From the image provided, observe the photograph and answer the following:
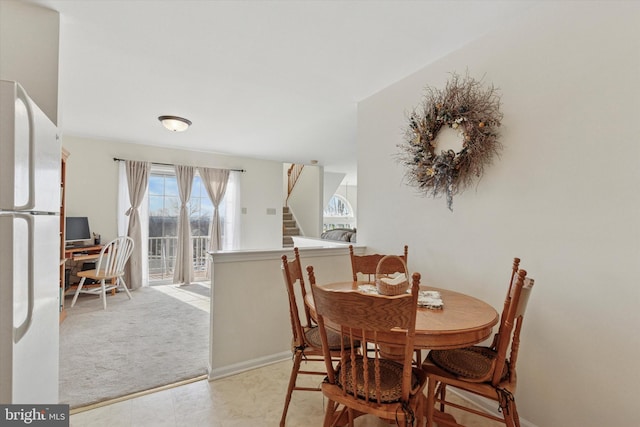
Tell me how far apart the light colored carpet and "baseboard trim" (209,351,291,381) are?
0.49 ft

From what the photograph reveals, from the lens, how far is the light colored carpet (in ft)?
7.25

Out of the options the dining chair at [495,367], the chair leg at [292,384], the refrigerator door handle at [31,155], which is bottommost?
the chair leg at [292,384]

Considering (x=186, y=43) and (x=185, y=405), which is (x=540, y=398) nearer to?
(x=185, y=405)

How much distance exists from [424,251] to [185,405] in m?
2.02

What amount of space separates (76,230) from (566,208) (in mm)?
5575

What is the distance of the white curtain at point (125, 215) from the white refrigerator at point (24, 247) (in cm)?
413

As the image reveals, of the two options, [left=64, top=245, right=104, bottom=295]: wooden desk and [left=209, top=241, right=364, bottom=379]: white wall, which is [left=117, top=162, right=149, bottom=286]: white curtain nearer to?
[left=64, top=245, right=104, bottom=295]: wooden desk

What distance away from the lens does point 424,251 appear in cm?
243

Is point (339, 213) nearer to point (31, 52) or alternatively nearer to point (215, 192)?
point (215, 192)

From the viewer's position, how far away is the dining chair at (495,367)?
135 centimetres

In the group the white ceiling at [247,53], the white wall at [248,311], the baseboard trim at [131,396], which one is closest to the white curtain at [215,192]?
the white ceiling at [247,53]

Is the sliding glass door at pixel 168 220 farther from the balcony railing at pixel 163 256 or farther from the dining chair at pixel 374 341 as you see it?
the dining chair at pixel 374 341

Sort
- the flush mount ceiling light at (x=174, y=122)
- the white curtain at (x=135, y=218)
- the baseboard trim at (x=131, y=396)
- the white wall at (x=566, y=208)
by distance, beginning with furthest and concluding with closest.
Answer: the white curtain at (x=135, y=218) < the flush mount ceiling light at (x=174, y=122) < the baseboard trim at (x=131, y=396) < the white wall at (x=566, y=208)

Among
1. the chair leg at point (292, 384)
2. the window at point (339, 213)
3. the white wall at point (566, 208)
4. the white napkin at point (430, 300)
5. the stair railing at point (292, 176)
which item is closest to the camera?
the white wall at point (566, 208)
